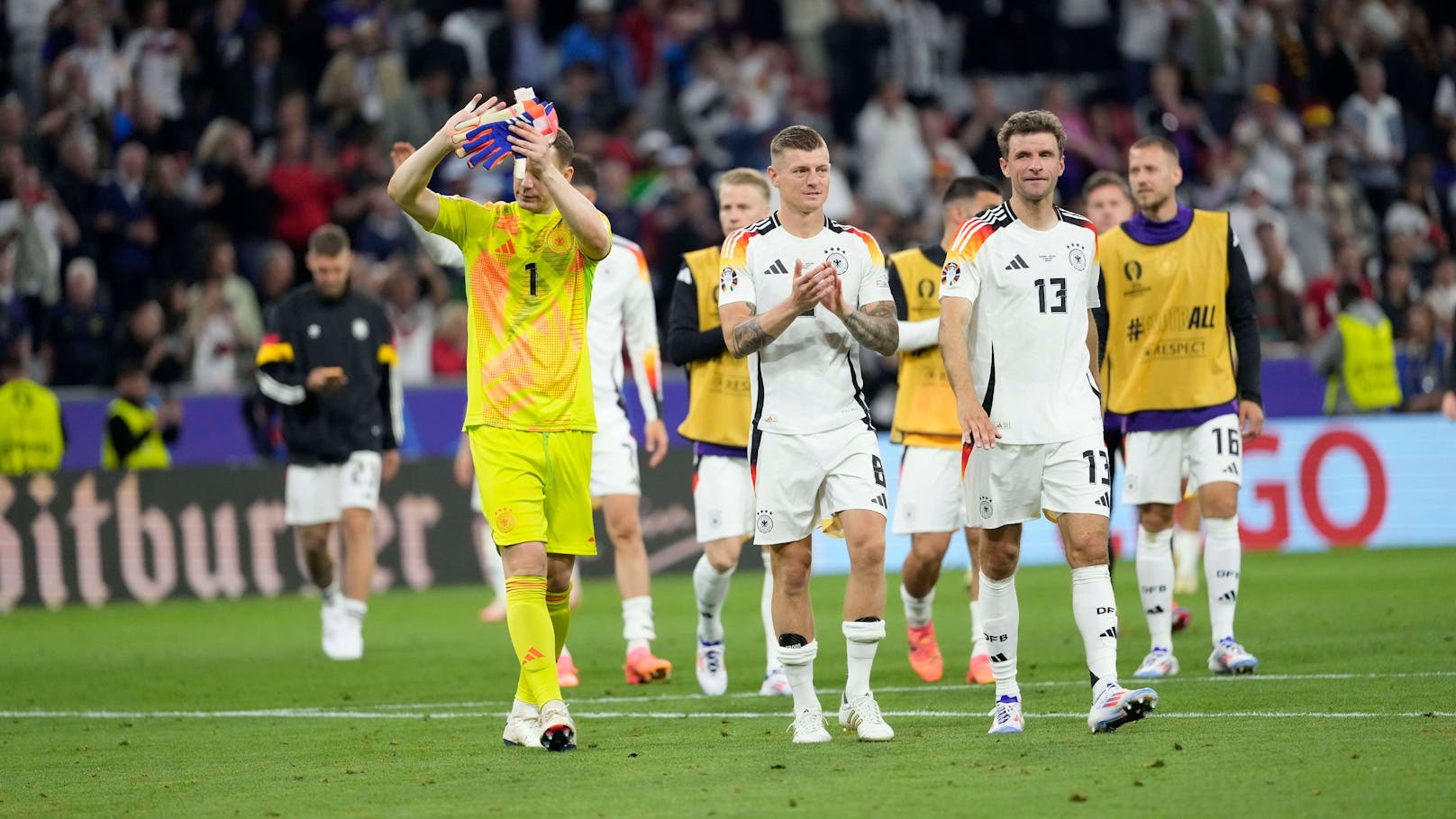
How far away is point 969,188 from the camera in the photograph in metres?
11.1

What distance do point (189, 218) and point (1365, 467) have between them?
495 inches

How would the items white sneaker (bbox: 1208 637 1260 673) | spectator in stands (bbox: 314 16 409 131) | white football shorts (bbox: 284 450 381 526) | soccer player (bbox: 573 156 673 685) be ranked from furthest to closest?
spectator in stands (bbox: 314 16 409 131), white football shorts (bbox: 284 450 381 526), soccer player (bbox: 573 156 673 685), white sneaker (bbox: 1208 637 1260 673)

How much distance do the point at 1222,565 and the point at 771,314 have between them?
13.3 ft

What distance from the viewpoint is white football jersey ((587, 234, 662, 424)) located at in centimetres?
1185

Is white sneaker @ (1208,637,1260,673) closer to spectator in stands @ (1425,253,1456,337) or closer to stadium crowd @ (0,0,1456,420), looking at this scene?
stadium crowd @ (0,0,1456,420)

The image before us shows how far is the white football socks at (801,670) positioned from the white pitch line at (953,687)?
2147mm

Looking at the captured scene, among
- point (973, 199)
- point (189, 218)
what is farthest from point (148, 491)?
point (973, 199)

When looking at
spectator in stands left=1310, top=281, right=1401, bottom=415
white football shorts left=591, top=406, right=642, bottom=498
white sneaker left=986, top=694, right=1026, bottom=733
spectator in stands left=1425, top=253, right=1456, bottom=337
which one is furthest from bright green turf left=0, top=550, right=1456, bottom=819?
spectator in stands left=1425, top=253, right=1456, bottom=337

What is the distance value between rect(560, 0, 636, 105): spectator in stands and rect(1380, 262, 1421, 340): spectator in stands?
933 centimetres

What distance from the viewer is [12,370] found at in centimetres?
1886

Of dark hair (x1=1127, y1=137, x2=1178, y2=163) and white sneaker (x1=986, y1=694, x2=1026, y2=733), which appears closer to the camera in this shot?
white sneaker (x1=986, y1=694, x2=1026, y2=733)

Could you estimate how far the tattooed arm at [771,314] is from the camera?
768cm

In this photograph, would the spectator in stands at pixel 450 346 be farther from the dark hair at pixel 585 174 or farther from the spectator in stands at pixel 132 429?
the dark hair at pixel 585 174

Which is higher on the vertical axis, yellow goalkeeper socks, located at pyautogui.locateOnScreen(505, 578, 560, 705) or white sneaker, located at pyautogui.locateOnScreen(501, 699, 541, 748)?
yellow goalkeeper socks, located at pyautogui.locateOnScreen(505, 578, 560, 705)
